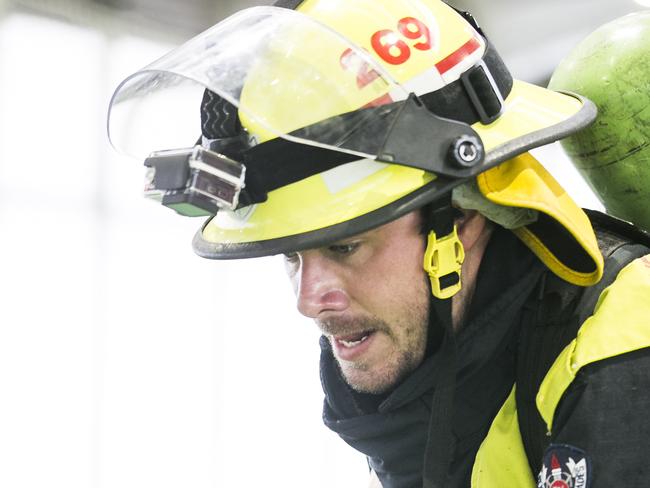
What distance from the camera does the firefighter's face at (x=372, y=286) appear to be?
130cm

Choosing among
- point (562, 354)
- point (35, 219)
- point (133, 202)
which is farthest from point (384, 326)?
point (133, 202)

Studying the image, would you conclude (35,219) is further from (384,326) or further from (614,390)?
(614,390)

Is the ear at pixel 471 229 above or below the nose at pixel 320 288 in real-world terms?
above

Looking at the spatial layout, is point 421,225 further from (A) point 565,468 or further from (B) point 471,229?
(A) point 565,468

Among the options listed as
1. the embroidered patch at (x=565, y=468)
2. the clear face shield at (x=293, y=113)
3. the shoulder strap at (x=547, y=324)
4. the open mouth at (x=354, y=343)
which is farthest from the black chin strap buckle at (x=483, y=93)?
the embroidered patch at (x=565, y=468)

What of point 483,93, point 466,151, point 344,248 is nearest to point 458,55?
point 483,93

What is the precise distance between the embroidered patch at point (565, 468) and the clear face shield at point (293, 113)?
0.35 meters

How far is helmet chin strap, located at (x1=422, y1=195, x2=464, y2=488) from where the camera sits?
50.5 inches

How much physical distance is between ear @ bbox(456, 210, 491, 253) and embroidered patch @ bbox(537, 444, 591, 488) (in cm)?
36

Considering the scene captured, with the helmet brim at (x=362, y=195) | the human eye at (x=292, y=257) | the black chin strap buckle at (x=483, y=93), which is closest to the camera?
the helmet brim at (x=362, y=195)

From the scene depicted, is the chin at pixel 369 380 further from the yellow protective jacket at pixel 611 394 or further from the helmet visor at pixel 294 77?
the helmet visor at pixel 294 77

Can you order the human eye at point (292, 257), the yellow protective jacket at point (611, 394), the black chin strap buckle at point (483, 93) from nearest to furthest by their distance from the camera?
1. the yellow protective jacket at point (611, 394)
2. the black chin strap buckle at point (483, 93)
3. the human eye at point (292, 257)

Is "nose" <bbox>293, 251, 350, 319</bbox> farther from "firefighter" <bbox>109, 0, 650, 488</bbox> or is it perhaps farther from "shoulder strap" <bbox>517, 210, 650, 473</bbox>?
"shoulder strap" <bbox>517, 210, 650, 473</bbox>

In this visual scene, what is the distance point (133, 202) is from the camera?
169 inches
